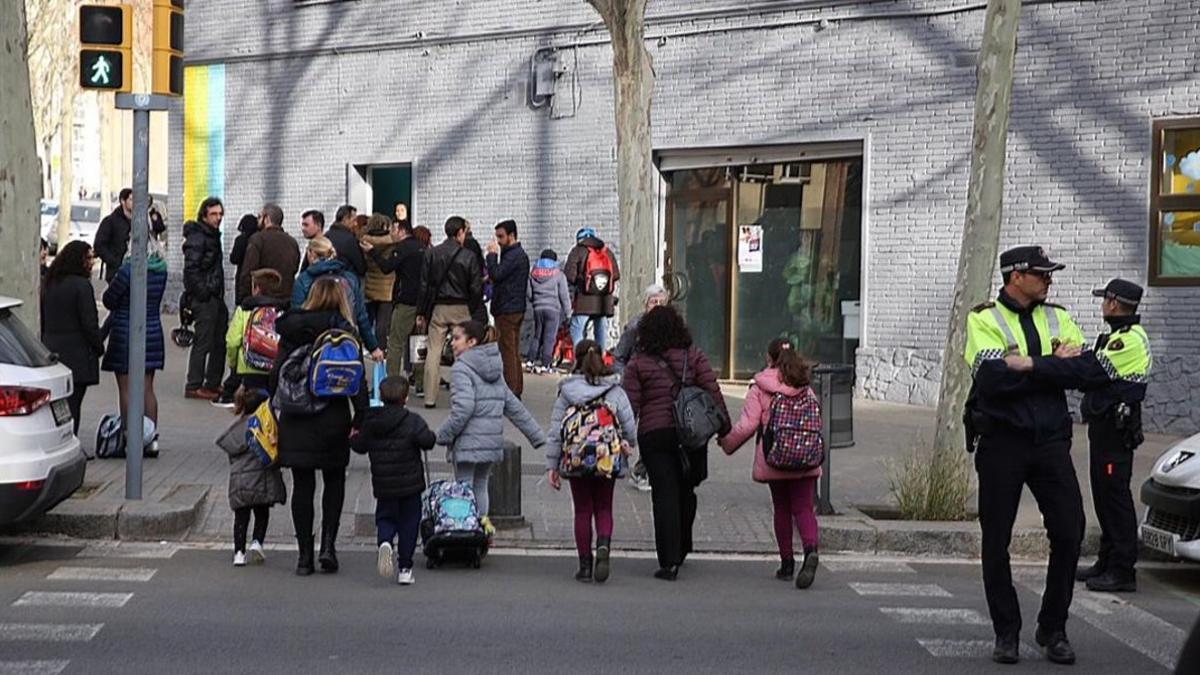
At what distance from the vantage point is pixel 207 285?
16.1 meters

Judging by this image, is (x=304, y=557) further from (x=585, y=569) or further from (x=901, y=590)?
(x=901, y=590)

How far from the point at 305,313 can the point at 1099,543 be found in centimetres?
523

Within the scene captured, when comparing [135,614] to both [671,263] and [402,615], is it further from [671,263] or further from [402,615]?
[671,263]

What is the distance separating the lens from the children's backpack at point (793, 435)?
9.41 m

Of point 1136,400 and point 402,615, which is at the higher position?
point 1136,400

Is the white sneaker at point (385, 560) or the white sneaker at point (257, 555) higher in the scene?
the white sneaker at point (385, 560)

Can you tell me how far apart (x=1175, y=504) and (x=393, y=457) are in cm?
456

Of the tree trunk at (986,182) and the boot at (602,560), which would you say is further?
the tree trunk at (986,182)

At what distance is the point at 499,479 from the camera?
1083cm

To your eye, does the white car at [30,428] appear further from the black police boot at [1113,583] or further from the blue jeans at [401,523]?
the black police boot at [1113,583]

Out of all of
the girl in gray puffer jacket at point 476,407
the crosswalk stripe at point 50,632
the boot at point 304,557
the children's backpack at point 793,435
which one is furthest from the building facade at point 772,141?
the crosswalk stripe at point 50,632

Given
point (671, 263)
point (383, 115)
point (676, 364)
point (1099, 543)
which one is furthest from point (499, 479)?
point (383, 115)

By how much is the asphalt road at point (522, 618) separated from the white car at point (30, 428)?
46 cm

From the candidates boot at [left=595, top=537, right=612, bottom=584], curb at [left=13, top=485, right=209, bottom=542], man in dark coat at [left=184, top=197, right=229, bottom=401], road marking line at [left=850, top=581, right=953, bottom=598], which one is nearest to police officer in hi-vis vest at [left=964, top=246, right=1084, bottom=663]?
road marking line at [left=850, top=581, right=953, bottom=598]
